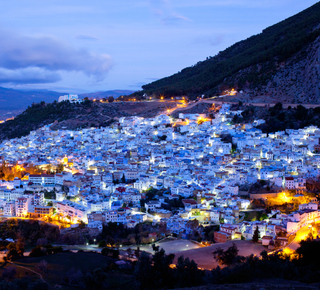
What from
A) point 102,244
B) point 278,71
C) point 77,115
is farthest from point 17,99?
point 102,244

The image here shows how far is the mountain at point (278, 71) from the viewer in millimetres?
33188

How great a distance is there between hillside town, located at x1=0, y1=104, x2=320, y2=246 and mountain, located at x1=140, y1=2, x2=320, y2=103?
669 centimetres

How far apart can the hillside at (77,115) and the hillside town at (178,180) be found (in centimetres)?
868

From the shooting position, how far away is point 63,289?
11.4 m

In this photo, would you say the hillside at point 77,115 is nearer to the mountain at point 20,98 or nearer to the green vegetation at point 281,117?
the green vegetation at point 281,117

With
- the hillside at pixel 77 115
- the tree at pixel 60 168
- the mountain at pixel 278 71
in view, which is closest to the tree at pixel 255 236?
the tree at pixel 60 168

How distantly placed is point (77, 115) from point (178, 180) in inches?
940

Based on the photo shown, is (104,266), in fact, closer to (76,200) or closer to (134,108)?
(76,200)

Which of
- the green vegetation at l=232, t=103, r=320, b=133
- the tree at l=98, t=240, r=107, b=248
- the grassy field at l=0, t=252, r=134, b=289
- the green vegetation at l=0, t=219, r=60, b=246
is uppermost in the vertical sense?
the green vegetation at l=232, t=103, r=320, b=133

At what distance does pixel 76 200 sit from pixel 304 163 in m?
11.0

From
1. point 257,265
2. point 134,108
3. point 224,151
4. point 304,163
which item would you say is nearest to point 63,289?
point 257,265

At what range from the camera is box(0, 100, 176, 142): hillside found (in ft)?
128

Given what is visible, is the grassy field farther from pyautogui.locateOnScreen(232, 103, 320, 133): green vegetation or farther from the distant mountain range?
the distant mountain range

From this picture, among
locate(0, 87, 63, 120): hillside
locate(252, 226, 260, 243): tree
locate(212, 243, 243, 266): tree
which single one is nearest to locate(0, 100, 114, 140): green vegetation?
locate(0, 87, 63, 120): hillside
